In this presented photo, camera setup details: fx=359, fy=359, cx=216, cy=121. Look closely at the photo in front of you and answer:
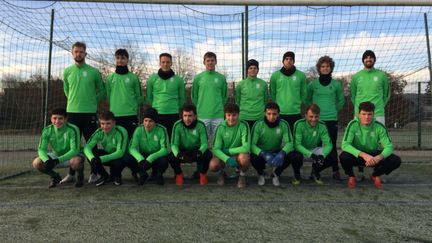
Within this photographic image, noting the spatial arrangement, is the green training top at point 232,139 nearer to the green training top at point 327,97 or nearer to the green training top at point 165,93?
the green training top at point 165,93

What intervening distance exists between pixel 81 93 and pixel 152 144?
51.3 inches

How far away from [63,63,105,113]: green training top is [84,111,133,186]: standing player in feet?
1.51

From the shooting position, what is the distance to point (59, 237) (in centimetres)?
295

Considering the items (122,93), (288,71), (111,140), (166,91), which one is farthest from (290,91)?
(111,140)

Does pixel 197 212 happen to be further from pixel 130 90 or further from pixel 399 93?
pixel 399 93

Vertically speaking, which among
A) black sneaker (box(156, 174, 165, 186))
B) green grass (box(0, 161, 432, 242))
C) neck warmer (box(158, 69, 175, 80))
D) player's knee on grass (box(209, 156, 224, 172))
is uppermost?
neck warmer (box(158, 69, 175, 80))

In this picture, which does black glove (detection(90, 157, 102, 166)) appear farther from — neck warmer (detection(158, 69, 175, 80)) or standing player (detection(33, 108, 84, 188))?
neck warmer (detection(158, 69, 175, 80))

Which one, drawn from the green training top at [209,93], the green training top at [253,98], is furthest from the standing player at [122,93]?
the green training top at [253,98]

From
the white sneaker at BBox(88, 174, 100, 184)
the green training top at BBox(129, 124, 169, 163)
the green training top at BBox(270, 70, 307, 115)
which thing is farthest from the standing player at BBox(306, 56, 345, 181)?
the white sneaker at BBox(88, 174, 100, 184)

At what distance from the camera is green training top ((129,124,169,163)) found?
16.3 feet

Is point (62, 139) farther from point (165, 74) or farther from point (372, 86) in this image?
point (372, 86)

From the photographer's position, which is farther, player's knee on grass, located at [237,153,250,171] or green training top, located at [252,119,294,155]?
green training top, located at [252,119,294,155]

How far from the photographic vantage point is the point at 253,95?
216 inches

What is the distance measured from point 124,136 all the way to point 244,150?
1.66 metres
